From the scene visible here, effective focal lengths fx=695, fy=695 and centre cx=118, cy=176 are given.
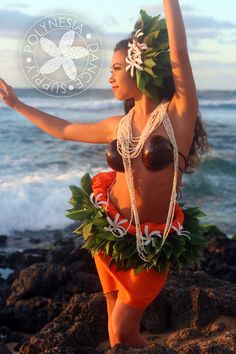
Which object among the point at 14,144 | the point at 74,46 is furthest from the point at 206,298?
the point at 14,144

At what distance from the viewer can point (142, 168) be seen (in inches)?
150

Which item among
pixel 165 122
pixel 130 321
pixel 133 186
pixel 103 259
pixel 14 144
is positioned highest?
pixel 165 122

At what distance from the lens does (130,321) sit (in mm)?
3959

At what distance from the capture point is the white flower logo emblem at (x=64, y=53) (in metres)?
4.58

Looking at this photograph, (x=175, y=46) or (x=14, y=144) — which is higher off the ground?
(x=175, y=46)

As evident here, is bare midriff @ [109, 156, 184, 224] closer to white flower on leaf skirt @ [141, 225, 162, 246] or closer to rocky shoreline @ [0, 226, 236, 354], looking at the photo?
white flower on leaf skirt @ [141, 225, 162, 246]

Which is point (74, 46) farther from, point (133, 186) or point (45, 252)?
point (45, 252)

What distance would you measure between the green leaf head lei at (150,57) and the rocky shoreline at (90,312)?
4.63 feet

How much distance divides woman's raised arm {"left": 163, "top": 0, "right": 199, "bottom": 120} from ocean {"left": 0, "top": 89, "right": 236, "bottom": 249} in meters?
7.41

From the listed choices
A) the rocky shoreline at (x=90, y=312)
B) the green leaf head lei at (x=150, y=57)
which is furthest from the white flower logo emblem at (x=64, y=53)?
the rocky shoreline at (x=90, y=312)

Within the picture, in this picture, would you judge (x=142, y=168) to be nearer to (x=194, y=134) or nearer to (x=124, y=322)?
(x=194, y=134)

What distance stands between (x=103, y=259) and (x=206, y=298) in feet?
4.41

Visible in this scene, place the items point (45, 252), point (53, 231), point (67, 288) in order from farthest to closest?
point (53, 231) < point (45, 252) < point (67, 288)

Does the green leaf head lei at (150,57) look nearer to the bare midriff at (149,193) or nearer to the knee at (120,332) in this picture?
the bare midriff at (149,193)
